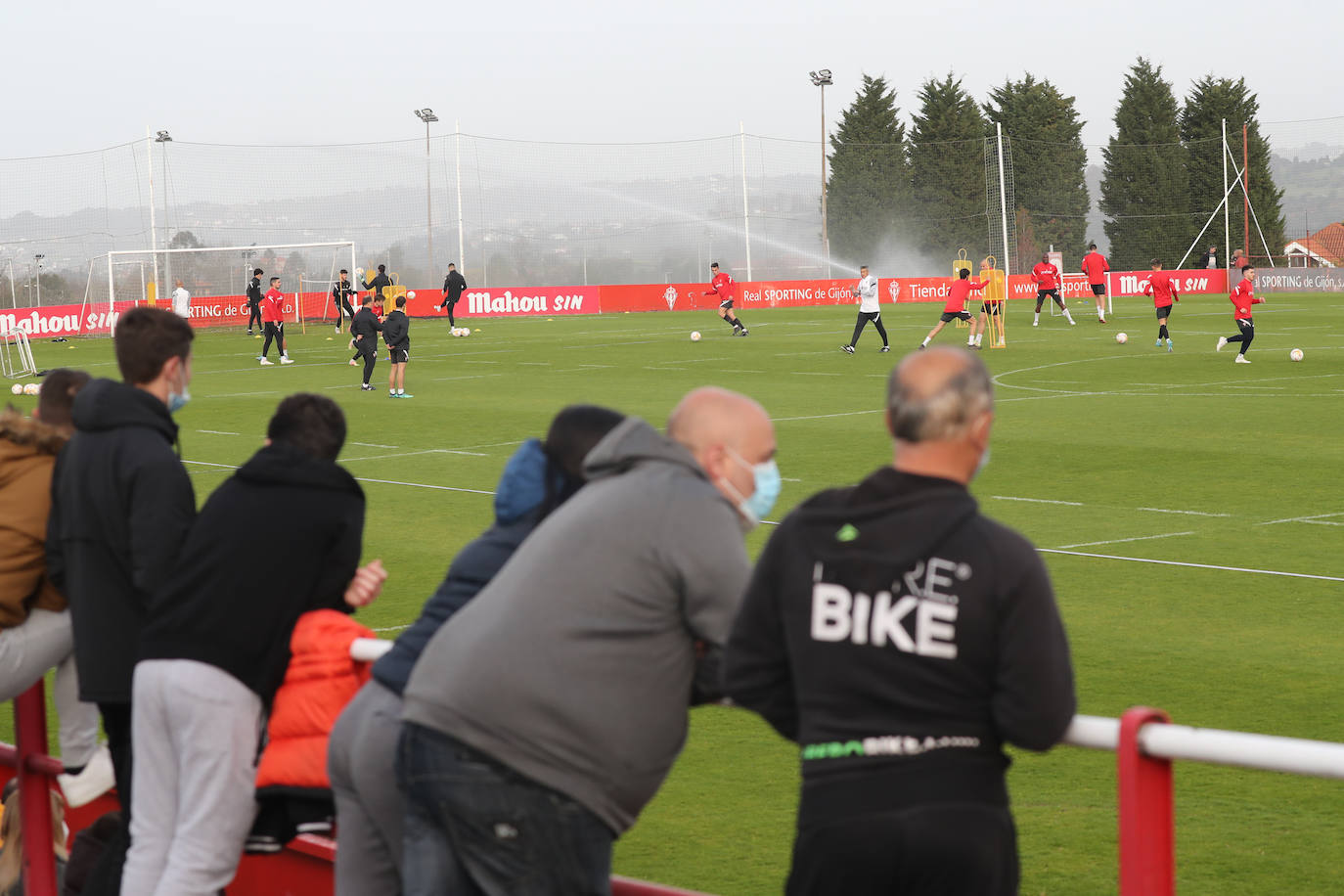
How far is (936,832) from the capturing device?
2.99m

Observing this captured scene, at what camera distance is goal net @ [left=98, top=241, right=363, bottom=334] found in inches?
2140

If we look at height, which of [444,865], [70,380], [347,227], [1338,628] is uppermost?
[347,227]

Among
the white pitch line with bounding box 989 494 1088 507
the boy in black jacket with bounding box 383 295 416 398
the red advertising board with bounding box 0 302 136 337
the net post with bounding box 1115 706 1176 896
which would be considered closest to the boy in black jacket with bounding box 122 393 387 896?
the net post with bounding box 1115 706 1176 896

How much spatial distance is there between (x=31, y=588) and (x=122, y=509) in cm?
82

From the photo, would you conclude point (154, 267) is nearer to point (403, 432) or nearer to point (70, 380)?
point (403, 432)

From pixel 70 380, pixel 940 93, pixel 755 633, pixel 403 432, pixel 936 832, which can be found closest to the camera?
pixel 936 832

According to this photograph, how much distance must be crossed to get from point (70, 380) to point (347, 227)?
61.8m

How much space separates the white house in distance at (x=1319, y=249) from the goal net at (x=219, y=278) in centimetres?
4234

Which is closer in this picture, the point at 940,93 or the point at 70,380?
the point at 70,380

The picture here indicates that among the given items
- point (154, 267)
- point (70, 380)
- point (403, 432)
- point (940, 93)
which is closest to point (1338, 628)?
point (70, 380)

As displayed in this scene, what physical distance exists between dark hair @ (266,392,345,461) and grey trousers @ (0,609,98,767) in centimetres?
132

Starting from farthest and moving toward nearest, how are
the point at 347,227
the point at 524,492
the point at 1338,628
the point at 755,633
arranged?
the point at 347,227, the point at 1338,628, the point at 524,492, the point at 755,633

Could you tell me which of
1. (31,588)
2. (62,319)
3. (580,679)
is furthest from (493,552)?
(62,319)

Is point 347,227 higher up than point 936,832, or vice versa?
point 347,227
